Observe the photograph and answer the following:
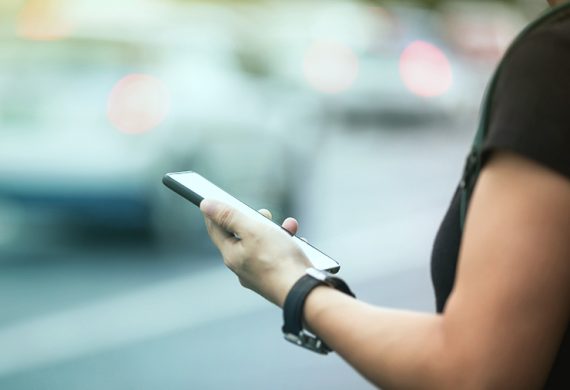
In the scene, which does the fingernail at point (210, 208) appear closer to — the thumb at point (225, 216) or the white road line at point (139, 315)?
the thumb at point (225, 216)

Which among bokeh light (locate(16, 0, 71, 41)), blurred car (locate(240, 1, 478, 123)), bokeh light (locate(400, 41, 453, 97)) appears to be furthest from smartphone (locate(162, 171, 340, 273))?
bokeh light (locate(400, 41, 453, 97))

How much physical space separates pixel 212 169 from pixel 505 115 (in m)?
6.41

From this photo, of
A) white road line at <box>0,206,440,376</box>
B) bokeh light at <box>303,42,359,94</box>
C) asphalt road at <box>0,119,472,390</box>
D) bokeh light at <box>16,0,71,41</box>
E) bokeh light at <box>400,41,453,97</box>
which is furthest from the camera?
bokeh light at <box>400,41,453,97</box>

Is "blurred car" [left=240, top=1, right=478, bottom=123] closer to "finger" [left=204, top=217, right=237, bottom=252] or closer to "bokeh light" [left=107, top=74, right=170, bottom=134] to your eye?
"bokeh light" [left=107, top=74, right=170, bottom=134]

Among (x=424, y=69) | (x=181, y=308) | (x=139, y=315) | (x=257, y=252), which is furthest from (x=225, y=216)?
(x=424, y=69)

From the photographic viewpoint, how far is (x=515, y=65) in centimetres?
132

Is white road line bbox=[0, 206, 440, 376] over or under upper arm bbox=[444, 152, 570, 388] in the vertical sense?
under

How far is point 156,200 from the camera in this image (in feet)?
24.0

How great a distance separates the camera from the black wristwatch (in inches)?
58.6

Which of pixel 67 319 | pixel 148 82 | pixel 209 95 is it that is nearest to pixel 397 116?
pixel 209 95

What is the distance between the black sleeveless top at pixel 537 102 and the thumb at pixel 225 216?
0.47m

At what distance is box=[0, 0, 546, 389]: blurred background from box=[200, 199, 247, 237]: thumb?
3301 mm

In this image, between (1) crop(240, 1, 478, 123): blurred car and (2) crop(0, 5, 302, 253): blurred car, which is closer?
(2) crop(0, 5, 302, 253): blurred car

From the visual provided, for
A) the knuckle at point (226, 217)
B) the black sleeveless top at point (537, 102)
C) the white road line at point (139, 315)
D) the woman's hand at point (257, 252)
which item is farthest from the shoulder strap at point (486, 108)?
the white road line at point (139, 315)
